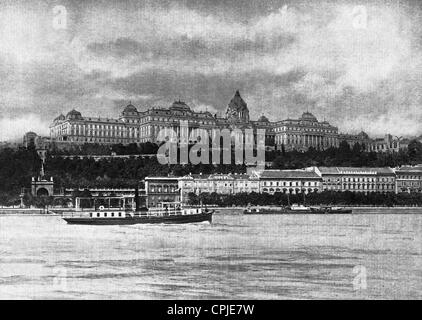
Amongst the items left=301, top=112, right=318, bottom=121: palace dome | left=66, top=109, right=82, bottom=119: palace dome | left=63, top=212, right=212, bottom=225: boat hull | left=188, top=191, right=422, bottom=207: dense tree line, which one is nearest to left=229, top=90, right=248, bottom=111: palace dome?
left=301, top=112, right=318, bottom=121: palace dome

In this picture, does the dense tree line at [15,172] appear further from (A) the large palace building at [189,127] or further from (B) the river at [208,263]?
(A) the large palace building at [189,127]

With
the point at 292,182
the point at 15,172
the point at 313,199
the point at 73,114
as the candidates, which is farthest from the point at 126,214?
the point at 313,199

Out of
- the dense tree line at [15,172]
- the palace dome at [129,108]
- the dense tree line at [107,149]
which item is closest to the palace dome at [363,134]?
the dense tree line at [107,149]

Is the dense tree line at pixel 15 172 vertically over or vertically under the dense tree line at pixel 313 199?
over

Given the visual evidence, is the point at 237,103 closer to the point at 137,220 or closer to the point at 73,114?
the point at 73,114

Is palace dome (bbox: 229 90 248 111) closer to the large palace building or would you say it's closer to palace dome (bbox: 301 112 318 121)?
the large palace building

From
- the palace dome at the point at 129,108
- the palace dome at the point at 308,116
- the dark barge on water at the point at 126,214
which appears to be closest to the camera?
the palace dome at the point at 129,108

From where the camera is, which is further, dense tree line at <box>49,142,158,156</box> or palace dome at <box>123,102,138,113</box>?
dense tree line at <box>49,142,158,156</box>
